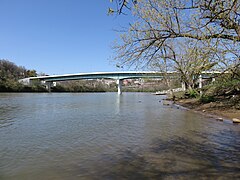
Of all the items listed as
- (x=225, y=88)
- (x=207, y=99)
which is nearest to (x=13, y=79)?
(x=207, y=99)

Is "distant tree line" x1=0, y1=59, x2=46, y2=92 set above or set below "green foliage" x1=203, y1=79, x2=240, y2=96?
above

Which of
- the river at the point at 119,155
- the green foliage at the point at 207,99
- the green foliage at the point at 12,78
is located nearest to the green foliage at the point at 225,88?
the green foliage at the point at 207,99

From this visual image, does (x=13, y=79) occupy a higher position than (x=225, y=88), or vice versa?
(x=13, y=79)

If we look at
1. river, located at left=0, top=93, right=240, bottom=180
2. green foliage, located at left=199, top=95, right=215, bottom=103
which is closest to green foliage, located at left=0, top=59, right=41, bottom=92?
green foliage, located at left=199, top=95, right=215, bottom=103

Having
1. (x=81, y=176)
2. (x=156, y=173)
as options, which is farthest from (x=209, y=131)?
(x=81, y=176)

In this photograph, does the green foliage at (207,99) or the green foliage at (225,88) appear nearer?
the green foliage at (225,88)

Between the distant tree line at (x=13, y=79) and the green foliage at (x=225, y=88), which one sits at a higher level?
the distant tree line at (x=13, y=79)

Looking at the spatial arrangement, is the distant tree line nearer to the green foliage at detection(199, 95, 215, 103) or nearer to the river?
the green foliage at detection(199, 95, 215, 103)

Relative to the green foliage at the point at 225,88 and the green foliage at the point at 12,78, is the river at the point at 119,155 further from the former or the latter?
the green foliage at the point at 12,78

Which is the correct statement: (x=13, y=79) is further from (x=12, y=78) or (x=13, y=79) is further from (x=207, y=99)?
(x=207, y=99)

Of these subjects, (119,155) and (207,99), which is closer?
(119,155)

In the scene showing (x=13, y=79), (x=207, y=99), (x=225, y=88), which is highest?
(x=13, y=79)

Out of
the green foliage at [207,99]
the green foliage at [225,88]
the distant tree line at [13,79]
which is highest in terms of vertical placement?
the distant tree line at [13,79]

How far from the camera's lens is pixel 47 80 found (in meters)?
104
